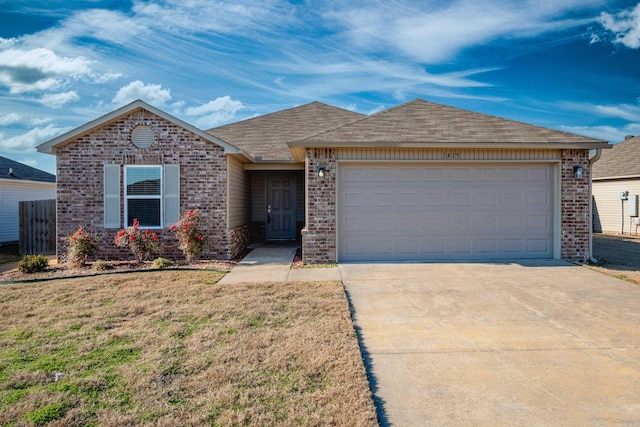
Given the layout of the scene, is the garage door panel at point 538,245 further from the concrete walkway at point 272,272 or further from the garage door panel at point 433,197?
the concrete walkway at point 272,272

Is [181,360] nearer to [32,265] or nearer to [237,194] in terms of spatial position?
[32,265]

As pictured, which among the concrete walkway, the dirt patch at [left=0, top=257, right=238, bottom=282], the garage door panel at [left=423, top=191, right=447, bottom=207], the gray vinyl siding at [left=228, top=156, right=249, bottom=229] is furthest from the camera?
the gray vinyl siding at [left=228, top=156, right=249, bottom=229]

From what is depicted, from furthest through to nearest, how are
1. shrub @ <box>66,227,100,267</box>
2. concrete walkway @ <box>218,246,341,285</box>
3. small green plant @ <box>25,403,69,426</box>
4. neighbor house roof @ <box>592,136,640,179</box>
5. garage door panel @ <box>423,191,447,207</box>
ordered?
neighbor house roof @ <box>592,136,640,179</box>, garage door panel @ <box>423,191,447,207</box>, shrub @ <box>66,227,100,267</box>, concrete walkway @ <box>218,246,341,285</box>, small green plant @ <box>25,403,69,426</box>

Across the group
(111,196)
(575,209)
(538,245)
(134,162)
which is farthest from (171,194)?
(575,209)

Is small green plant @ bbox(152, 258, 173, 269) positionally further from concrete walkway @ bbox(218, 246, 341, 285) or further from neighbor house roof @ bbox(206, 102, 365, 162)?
neighbor house roof @ bbox(206, 102, 365, 162)

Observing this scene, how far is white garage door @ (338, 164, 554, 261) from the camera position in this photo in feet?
31.0

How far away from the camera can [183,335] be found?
4617mm

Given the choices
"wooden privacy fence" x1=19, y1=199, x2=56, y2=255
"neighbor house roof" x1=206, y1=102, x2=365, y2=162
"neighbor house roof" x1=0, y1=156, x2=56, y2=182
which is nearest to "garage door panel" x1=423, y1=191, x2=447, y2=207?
"neighbor house roof" x1=206, y1=102, x2=365, y2=162

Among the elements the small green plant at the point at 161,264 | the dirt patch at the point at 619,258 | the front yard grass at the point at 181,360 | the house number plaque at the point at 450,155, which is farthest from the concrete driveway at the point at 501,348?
the small green plant at the point at 161,264

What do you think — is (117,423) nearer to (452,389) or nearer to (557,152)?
(452,389)

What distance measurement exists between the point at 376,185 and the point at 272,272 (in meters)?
3.20

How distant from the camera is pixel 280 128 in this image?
15469 millimetres

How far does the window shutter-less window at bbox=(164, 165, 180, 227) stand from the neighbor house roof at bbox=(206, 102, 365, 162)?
9.91ft

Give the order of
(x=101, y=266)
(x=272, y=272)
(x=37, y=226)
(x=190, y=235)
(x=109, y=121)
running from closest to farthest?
(x=272, y=272) < (x=101, y=266) < (x=190, y=235) < (x=109, y=121) < (x=37, y=226)
